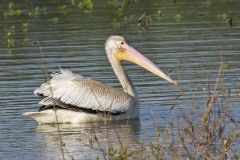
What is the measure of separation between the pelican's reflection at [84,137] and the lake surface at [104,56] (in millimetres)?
12

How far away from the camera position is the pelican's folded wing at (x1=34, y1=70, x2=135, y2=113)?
12117mm

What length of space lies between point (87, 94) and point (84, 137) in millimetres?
1191

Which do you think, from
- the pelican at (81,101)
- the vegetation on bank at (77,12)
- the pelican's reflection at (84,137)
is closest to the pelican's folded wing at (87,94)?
the pelican at (81,101)

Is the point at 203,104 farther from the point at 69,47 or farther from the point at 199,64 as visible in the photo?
the point at 69,47

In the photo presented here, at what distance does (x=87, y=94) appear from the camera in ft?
40.0

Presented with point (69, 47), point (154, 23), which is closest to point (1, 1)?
point (154, 23)

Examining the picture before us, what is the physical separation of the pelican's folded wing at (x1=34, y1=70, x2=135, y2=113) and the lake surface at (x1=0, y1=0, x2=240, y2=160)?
0.91 ft

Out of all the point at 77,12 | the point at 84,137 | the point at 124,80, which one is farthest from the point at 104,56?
the point at 77,12

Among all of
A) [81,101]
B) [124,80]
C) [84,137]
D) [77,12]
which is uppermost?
[77,12]

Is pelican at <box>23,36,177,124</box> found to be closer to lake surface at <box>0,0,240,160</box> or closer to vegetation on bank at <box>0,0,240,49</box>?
lake surface at <box>0,0,240,160</box>

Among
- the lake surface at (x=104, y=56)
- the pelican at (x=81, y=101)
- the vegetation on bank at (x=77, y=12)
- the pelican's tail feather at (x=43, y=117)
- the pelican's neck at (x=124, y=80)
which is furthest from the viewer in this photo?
the vegetation on bank at (x=77, y=12)

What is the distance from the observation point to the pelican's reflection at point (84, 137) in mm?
9970

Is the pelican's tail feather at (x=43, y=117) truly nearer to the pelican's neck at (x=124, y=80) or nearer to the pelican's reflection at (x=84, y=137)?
the pelican's reflection at (x=84, y=137)

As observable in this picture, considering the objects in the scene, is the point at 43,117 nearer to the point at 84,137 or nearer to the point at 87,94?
the point at 87,94
